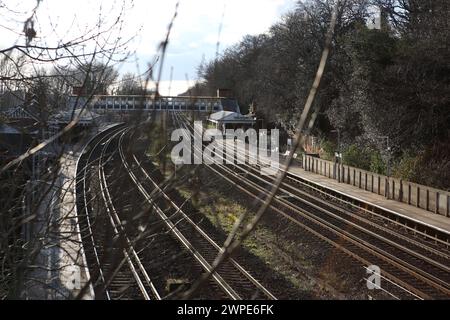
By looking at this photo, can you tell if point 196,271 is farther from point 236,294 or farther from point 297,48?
point 297,48

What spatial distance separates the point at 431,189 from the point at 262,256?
6698 mm

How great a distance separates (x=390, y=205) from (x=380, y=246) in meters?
4.68

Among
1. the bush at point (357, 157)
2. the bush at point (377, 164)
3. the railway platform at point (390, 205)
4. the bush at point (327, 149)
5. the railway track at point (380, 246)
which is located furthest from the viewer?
the bush at point (327, 149)

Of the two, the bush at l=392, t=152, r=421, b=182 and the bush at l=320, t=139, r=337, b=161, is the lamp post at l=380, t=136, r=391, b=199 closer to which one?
the bush at l=392, t=152, r=421, b=182

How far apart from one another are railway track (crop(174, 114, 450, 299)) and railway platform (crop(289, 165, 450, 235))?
32.5 inches

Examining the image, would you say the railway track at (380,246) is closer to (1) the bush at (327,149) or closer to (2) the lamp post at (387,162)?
(2) the lamp post at (387,162)

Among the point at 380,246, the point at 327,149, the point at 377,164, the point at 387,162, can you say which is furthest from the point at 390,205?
the point at 327,149

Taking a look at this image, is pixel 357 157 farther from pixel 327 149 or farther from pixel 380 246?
pixel 380 246

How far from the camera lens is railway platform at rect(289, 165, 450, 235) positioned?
14477 millimetres

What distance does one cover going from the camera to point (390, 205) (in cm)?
1716

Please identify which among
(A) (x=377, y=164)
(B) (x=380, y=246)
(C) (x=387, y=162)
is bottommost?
(B) (x=380, y=246)

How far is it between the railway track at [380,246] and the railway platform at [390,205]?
825 mm

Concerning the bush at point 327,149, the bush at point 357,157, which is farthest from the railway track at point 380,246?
the bush at point 327,149

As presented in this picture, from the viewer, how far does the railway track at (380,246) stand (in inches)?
386
